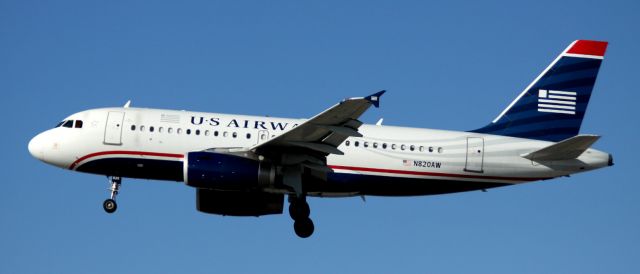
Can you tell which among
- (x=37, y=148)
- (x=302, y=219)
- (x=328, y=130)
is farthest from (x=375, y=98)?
(x=37, y=148)

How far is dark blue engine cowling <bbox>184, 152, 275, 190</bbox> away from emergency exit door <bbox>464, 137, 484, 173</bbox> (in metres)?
7.57

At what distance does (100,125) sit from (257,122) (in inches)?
234

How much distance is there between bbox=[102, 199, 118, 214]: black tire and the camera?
1635 inches

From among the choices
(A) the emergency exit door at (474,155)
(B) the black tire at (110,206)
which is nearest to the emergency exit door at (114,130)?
(B) the black tire at (110,206)

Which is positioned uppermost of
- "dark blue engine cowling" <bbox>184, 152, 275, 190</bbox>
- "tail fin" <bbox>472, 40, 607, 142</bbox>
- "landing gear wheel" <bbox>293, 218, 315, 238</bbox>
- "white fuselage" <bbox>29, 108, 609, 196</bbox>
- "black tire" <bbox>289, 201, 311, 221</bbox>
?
"tail fin" <bbox>472, 40, 607, 142</bbox>

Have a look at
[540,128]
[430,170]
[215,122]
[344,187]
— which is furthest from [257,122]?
[540,128]

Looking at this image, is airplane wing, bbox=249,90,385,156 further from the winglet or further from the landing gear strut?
the landing gear strut

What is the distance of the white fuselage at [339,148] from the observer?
Answer: 134 ft

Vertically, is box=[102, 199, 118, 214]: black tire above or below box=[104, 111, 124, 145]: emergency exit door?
below

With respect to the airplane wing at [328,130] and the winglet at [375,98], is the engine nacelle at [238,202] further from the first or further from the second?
the winglet at [375,98]

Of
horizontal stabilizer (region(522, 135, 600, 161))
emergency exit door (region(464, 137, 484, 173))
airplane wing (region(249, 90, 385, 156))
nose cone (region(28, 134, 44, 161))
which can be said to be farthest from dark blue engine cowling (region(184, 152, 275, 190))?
horizontal stabilizer (region(522, 135, 600, 161))

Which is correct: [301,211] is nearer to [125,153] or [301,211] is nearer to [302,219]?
[302,219]

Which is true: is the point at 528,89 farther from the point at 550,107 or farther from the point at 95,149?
the point at 95,149

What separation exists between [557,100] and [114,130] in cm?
1738
